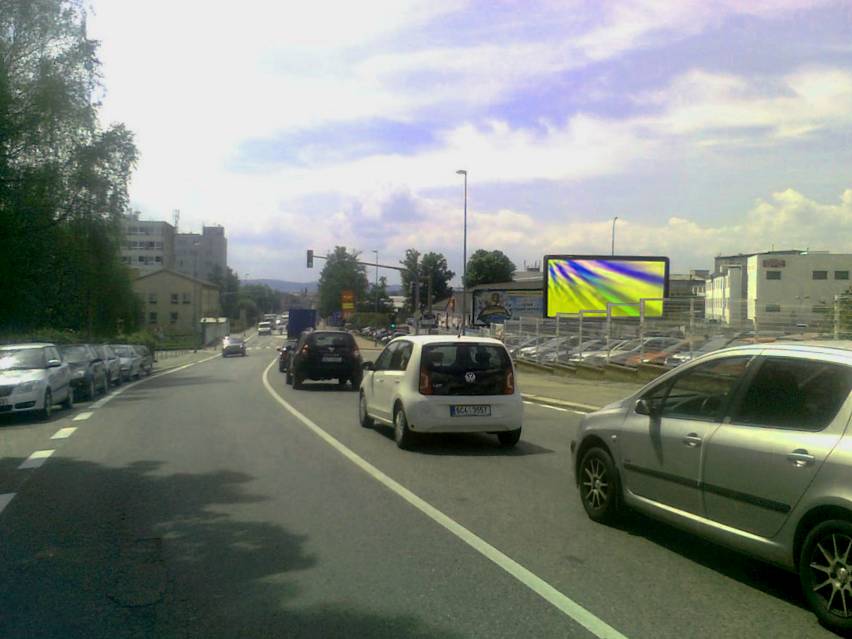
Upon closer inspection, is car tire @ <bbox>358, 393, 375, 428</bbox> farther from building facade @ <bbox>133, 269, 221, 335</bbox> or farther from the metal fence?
building facade @ <bbox>133, 269, 221, 335</bbox>

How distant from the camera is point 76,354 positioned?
2378cm

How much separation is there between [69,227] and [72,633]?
116 ft

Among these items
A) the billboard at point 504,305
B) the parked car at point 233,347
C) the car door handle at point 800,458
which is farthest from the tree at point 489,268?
the car door handle at point 800,458

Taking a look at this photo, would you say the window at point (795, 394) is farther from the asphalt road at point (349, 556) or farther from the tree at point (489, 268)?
the tree at point (489, 268)

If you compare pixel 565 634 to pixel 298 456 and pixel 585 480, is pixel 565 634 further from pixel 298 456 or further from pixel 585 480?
pixel 298 456

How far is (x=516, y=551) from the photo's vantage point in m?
6.40

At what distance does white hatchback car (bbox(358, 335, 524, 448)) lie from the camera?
11.5 m

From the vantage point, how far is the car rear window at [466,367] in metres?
11.5

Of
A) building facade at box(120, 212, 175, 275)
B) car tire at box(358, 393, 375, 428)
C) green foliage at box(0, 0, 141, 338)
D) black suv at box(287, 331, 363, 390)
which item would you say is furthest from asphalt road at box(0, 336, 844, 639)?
building facade at box(120, 212, 175, 275)

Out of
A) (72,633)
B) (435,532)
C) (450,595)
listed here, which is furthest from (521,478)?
(72,633)

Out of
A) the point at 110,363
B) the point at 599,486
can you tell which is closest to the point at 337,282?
the point at 110,363

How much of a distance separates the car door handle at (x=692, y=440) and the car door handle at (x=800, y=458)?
882 millimetres

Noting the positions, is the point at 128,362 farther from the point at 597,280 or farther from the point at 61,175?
the point at 597,280

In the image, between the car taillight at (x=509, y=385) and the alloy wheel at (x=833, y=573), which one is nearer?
the alloy wheel at (x=833, y=573)
